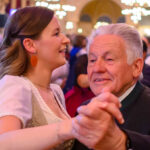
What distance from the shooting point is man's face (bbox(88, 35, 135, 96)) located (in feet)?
5.40

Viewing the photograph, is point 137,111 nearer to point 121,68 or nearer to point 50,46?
point 121,68

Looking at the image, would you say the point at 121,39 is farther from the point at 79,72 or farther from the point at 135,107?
the point at 79,72

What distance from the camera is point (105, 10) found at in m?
28.5

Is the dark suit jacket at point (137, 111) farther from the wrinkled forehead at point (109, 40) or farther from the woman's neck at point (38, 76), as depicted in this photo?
the woman's neck at point (38, 76)

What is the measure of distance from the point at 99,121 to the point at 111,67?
75 cm

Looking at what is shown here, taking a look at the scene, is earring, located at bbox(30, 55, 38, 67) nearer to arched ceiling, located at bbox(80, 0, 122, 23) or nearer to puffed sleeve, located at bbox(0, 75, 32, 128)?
puffed sleeve, located at bbox(0, 75, 32, 128)

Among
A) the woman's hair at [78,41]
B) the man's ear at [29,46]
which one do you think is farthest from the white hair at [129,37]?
the woman's hair at [78,41]

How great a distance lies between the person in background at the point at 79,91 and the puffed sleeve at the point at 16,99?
1628 mm

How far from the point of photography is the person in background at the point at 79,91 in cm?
339

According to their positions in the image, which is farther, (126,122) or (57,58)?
(57,58)

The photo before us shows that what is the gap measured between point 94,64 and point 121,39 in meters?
0.19

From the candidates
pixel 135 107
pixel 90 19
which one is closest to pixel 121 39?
pixel 135 107

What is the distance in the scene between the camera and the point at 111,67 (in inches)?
65.0

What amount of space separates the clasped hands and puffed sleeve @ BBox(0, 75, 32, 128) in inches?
24.0
